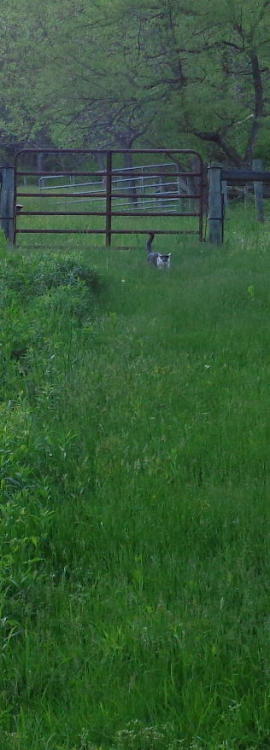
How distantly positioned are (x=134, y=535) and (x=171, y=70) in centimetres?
2278

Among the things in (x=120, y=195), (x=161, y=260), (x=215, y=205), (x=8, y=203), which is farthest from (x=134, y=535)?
(x=120, y=195)

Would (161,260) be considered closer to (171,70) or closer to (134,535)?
(134,535)

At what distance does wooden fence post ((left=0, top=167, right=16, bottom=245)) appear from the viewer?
15.4 m

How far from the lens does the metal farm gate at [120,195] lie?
15625 millimetres

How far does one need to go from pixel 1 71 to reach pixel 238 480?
39.4 meters

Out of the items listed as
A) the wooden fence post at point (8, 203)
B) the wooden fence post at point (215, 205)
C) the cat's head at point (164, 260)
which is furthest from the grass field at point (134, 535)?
the wooden fence post at point (8, 203)

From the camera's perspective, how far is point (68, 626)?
3857 mm

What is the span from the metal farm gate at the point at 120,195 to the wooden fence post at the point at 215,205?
0.38 metres

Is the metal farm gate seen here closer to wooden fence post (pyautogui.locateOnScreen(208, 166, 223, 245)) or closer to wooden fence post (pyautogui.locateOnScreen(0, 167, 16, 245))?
wooden fence post (pyautogui.locateOnScreen(0, 167, 16, 245))

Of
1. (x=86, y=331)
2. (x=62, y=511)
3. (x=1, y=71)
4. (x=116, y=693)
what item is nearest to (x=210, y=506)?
(x=62, y=511)

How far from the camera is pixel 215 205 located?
15227mm

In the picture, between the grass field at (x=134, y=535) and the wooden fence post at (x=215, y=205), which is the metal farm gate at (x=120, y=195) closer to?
the wooden fence post at (x=215, y=205)

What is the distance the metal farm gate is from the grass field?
657cm

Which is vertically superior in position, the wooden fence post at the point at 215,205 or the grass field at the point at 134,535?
the wooden fence post at the point at 215,205
